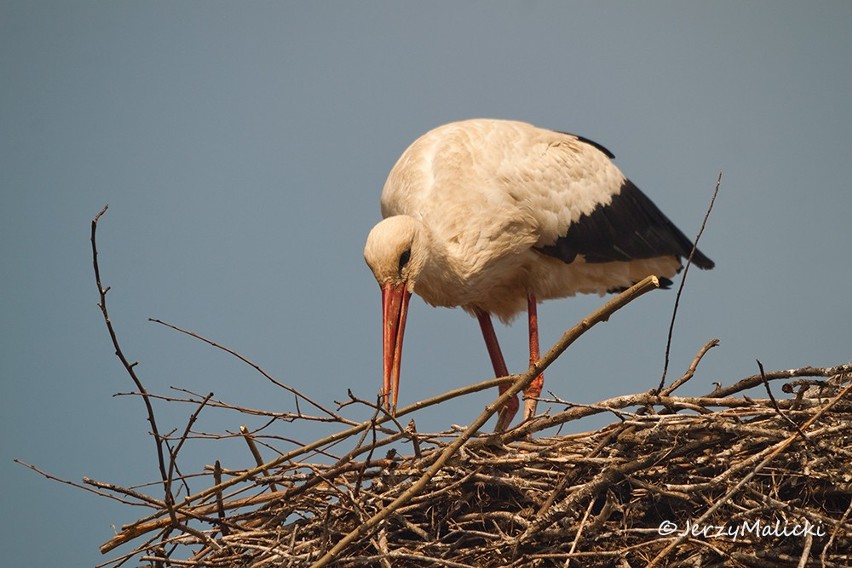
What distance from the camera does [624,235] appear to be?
6.95m

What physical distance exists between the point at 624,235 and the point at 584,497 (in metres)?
3.11

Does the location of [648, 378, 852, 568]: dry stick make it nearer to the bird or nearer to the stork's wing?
the bird

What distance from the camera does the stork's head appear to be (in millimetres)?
5496

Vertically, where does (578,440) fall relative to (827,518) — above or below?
above

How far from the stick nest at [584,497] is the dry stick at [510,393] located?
0.28ft

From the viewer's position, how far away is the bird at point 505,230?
5.68 meters

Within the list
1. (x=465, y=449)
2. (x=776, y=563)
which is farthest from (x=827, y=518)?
(x=465, y=449)

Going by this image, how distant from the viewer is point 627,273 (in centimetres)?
712

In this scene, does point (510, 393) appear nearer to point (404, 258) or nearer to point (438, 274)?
point (404, 258)

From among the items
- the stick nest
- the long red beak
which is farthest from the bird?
the stick nest

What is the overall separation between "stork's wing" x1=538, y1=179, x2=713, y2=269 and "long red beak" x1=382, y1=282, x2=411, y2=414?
116 cm

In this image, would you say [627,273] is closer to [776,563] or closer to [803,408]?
[803,408]

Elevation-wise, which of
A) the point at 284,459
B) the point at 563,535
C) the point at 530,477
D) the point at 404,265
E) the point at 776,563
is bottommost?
the point at 776,563

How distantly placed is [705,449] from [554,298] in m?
2.77
